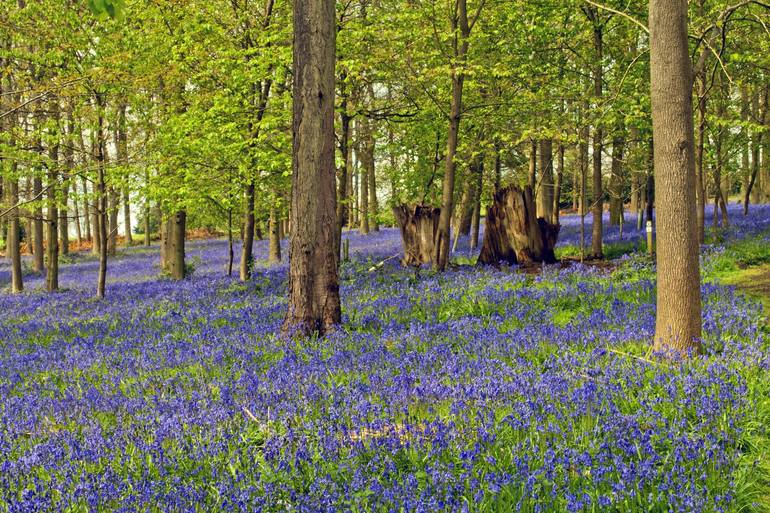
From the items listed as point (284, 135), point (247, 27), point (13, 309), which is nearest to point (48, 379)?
point (284, 135)

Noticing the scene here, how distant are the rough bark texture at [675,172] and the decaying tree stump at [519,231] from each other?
900 cm

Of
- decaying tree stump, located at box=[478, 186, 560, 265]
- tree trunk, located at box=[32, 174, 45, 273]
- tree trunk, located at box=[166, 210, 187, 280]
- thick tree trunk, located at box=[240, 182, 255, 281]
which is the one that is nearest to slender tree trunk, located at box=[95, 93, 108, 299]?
tree trunk, located at box=[32, 174, 45, 273]

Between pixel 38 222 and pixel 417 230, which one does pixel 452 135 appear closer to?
pixel 417 230

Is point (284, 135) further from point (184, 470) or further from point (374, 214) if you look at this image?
point (184, 470)

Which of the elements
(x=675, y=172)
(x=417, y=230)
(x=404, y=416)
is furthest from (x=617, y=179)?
(x=404, y=416)

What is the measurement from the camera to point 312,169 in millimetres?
7973

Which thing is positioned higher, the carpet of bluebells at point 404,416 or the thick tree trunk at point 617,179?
the thick tree trunk at point 617,179

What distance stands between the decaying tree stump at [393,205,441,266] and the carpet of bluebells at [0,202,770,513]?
8203mm

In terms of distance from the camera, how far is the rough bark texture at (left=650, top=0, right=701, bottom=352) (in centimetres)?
586

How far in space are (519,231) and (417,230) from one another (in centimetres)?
328

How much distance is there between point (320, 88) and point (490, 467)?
5651 millimetres

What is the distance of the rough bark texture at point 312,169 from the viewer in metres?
7.87

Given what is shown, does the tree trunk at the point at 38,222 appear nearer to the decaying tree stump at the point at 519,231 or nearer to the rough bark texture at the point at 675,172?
the decaying tree stump at the point at 519,231

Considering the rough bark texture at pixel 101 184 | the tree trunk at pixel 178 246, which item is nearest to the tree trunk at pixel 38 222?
the rough bark texture at pixel 101 184
